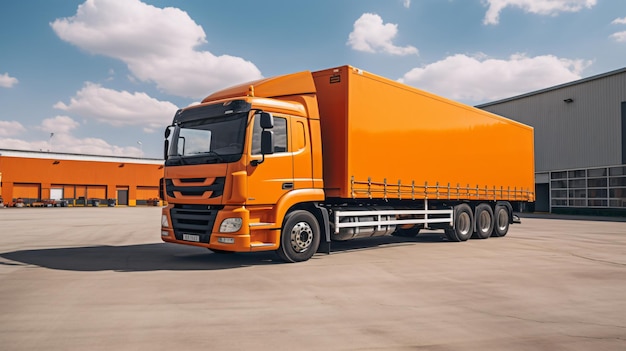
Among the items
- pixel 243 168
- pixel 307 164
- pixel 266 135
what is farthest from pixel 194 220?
pixel 307 164

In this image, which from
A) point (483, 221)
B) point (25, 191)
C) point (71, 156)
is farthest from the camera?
point (71, 156)

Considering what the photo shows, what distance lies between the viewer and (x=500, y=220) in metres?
15.8

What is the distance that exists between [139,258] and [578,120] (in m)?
34.5

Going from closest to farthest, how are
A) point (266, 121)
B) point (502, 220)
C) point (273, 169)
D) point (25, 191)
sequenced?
1. point (266, 121)
2. point (273, 169)
3. point (502, 220)
4. point (25, 191)

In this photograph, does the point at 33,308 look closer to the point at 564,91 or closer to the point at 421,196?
the point at 421,196

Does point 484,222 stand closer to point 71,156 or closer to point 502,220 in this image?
point 502,220

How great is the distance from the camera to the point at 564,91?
3609 centimetres

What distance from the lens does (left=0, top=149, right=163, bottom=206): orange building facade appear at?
163ft

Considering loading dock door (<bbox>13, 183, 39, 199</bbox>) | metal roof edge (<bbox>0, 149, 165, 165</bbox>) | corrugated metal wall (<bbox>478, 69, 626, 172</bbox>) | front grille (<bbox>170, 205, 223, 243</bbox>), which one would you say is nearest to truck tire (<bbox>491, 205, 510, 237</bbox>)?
front grille (<bbox>170, 205, 223, 243</bbox>)

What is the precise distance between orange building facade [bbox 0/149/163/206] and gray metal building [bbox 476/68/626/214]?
42.8 m

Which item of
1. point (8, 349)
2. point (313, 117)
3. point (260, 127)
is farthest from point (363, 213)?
point (8, 349)

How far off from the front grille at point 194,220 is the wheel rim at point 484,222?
924 cm

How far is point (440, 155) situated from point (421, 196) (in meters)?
1.43

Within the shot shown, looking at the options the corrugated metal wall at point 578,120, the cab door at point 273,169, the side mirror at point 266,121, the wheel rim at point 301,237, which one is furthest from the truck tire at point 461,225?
the corrugated metal wall at point 578,120
